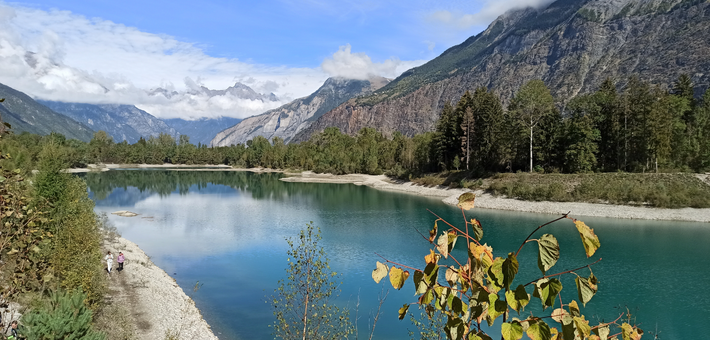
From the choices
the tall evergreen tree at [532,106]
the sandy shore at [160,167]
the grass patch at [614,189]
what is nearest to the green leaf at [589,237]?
the grass patch at [614,189]

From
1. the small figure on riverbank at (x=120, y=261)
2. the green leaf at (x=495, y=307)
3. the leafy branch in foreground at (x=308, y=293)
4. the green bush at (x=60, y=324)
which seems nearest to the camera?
the green leaf at (x=495, y=307)

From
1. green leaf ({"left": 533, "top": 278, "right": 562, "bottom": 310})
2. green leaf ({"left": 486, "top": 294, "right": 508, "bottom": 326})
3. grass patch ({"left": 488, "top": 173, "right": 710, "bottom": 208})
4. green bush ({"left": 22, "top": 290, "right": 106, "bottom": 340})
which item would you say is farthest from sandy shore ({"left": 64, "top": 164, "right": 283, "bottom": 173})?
green leaf ({"left": 533, "top": 278, "right": 562, "bottom": 310})

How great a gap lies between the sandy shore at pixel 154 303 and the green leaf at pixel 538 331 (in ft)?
43.2

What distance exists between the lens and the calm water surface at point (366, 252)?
Result: 19188 mm

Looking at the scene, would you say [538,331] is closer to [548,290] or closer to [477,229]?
[548,290]

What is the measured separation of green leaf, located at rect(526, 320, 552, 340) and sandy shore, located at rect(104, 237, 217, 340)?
13.2 meters

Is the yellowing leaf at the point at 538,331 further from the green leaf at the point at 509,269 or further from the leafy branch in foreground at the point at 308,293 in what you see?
the leafy branch in foreground at the point at 308,293

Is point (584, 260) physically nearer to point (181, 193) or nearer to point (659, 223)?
point (659, 223)

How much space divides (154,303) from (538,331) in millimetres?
19372

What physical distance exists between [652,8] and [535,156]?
15197cm

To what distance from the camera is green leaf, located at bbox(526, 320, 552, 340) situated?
235cm

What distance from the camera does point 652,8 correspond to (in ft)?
528

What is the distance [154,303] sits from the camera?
1817 cm

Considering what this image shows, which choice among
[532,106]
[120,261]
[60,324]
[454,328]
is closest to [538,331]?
[454,328]
